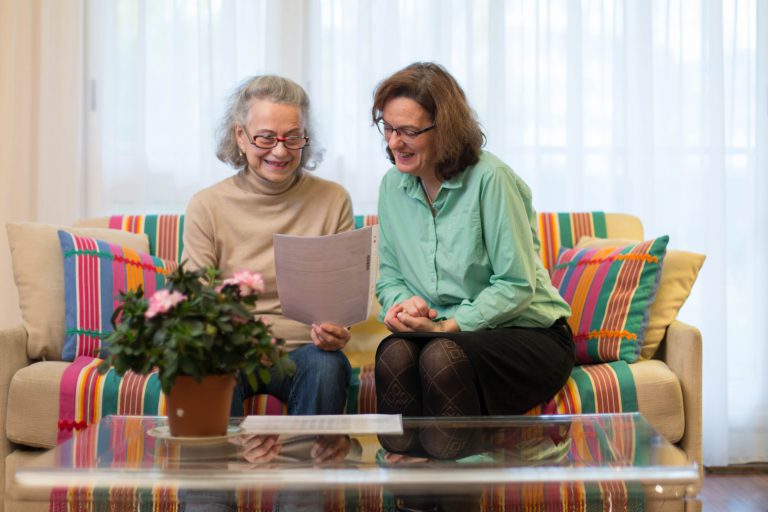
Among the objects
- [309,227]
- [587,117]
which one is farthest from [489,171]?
[587,117]

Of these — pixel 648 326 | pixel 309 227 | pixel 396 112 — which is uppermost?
pixel 396 112

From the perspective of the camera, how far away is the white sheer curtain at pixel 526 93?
10.9ft

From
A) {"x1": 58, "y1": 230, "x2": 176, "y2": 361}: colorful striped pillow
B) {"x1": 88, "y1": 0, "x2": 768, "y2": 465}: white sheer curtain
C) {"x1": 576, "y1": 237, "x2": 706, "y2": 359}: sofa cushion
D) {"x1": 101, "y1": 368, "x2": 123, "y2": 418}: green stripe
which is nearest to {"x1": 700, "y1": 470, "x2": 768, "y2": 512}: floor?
{"x1": 88, "y1": 0, "x2": 768, "y2": 465}: white sheer curtain

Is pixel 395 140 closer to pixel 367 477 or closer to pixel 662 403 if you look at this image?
pixel 662 403

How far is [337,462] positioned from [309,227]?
1170mm

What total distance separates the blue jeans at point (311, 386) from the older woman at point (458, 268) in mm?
139

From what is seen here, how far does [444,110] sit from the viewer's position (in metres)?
2.27

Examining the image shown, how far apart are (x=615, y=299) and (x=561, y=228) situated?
396 mm

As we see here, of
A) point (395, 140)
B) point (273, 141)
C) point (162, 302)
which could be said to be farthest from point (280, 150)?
point (162, 302)

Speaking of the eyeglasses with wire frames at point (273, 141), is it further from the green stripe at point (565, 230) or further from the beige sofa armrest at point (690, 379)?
the beige sofa armrest at point (690, 379)

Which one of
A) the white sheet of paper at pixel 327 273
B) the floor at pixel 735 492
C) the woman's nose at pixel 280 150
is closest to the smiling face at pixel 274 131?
the woman's nose at pixel 280 150

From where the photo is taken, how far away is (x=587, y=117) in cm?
338

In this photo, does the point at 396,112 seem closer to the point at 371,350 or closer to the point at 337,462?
the point at 371,350

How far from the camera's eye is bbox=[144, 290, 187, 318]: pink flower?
1.48 metres
